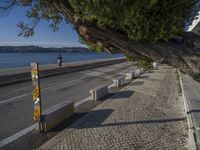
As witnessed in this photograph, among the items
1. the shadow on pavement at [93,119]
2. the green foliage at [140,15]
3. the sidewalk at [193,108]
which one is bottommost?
the shadow on pavement at [93,119]

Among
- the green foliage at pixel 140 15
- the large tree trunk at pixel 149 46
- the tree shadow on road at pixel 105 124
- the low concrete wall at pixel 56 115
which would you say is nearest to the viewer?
the green foliage at pixel 140 15

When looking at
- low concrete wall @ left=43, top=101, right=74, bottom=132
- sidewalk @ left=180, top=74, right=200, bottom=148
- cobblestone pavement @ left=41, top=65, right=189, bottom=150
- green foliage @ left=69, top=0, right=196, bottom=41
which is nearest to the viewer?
green foliage @ left=69, top=0, right=196, bottom=41

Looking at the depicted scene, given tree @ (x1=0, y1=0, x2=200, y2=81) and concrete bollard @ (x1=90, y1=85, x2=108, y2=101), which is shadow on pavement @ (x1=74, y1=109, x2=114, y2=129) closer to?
concrete bollard @ (x1=90, y1=85, x2=108, y2=101)

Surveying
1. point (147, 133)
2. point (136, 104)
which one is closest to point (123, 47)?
point (147, 133)

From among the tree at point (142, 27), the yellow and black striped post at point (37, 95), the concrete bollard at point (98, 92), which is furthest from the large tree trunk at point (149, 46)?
the concrete bollard at point (98, 92)

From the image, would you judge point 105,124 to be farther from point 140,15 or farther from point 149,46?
point 140,15

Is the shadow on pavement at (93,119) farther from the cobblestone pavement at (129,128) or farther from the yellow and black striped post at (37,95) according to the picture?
the yellow and black striped post at (37,95)

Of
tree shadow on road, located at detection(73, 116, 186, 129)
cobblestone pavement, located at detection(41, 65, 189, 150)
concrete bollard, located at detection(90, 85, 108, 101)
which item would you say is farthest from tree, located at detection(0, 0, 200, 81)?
concrete bollard, located at detection(90, 85, 108, 101)

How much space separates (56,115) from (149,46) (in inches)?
173

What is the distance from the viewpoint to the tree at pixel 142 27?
3070 millimetres

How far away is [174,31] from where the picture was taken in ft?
10.5

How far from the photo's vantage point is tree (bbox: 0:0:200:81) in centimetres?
307

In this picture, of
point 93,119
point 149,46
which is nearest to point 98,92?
point 93,119

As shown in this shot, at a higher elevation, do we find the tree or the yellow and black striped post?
the tree
